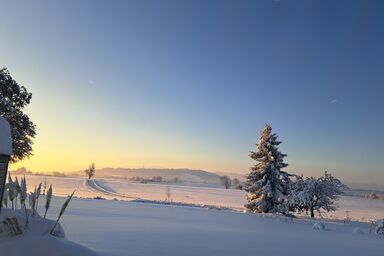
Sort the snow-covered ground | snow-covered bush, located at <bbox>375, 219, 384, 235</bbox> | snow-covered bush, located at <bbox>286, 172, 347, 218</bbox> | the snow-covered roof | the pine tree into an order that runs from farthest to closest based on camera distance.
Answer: the snow-covered ground → snow-covered bush, located at <bbox>286, 172, 347, 218</bbox> → the pine tree → snow-covered bush, located at <bbox>375, 219, 384, 235</bbox> → the snow-covered roof

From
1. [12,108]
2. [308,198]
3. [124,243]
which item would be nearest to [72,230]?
[124,243]

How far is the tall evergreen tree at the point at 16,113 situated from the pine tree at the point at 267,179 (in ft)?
56.0

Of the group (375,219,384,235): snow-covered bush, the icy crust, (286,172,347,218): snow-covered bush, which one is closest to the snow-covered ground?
(286,172,347,218): snow-covered bush

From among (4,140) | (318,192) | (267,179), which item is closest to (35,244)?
(4,140)

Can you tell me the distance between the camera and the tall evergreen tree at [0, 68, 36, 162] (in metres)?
20.5

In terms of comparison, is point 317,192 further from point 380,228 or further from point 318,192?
point 380,228

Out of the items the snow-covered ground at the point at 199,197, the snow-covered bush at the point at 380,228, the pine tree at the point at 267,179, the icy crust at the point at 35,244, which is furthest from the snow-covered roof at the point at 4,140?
the snow-covered ground at the point at 199,197

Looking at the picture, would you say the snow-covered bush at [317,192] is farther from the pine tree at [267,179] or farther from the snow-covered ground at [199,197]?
the snow-covered ground at [199,197]

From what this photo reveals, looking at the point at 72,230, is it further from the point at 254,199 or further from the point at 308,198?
the point at 308,198

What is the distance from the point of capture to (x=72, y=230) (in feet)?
23.5

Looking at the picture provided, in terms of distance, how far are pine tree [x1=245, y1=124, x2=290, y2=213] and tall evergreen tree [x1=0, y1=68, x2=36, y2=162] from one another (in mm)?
17081

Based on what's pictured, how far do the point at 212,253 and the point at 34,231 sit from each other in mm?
2570

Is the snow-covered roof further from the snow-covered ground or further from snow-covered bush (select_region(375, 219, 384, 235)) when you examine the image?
the snow-covered ground

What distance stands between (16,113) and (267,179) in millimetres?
19109
